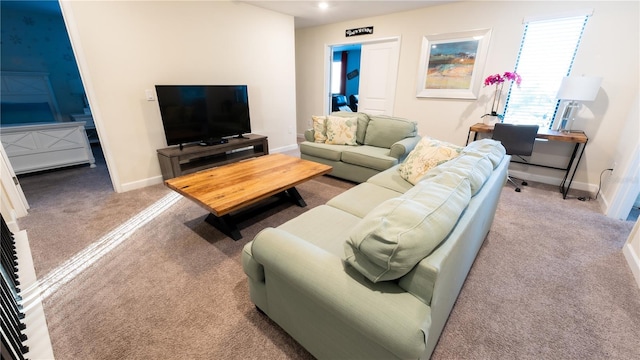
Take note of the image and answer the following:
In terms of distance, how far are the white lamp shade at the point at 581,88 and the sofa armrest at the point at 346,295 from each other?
3504mm

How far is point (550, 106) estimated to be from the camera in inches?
131

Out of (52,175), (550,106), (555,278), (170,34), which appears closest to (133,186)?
(52,175)

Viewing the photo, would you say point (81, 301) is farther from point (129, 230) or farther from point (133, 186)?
point (133, 186)

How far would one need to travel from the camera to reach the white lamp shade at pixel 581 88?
273cm

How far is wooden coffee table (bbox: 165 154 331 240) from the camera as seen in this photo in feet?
6.09

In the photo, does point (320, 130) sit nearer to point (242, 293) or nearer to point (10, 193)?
point (242, 293)

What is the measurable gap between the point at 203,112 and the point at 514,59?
13.9ft

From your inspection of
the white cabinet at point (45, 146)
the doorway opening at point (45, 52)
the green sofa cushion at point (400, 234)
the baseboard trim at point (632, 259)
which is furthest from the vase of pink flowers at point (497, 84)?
Result: the white cabinet at point (45, 146)

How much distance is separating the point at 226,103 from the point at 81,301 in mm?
2722

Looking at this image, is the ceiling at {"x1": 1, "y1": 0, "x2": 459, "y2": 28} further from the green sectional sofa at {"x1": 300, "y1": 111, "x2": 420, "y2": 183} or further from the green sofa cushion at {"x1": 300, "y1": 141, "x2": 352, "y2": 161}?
the green sofa cushion at {"x1": 300, "y1": 141, "x2": 352, "y2": 161}

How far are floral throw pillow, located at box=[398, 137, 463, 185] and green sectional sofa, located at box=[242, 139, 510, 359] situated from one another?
78 cm

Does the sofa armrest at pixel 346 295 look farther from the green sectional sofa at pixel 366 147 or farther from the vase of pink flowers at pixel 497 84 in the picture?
the vase of pink flowers at pixel 497 84

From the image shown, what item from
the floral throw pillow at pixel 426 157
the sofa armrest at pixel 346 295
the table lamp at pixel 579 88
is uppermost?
the table lamp at pixel 579 88

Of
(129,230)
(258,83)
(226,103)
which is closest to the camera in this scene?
(129,230)
